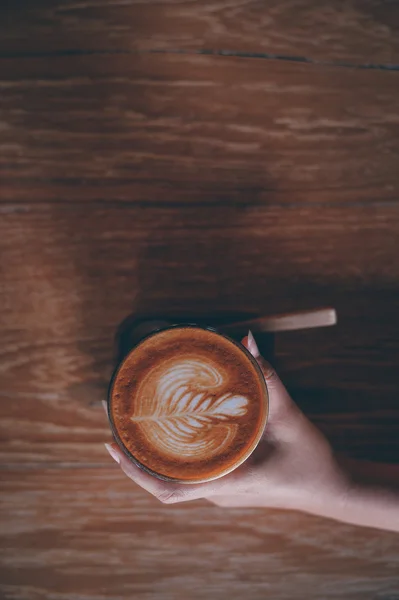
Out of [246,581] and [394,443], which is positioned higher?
Result: [394,443]

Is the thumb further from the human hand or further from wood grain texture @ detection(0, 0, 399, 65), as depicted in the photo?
wood grain texture @ detection(0, 0, 399, 65)

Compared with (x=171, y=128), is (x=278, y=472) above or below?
below

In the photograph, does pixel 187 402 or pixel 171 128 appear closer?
Answer: pixel 187 402

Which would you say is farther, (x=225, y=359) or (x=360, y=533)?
(x=360, y=533)

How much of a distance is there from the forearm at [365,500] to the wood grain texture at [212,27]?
65 centimetres

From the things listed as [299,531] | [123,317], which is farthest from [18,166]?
[299,531]

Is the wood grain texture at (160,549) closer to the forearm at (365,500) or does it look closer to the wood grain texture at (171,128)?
the forearm at (365,500)

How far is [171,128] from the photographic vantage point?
0.80 m

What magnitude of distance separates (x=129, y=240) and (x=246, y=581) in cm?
60

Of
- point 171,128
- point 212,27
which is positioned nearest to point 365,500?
point 171,128

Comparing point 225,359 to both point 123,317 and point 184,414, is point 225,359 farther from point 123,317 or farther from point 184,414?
point 123,317

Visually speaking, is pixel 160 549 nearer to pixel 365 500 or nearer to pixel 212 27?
pixel 365 500

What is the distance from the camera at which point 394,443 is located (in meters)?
0.83

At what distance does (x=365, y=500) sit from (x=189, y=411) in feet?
1.24
